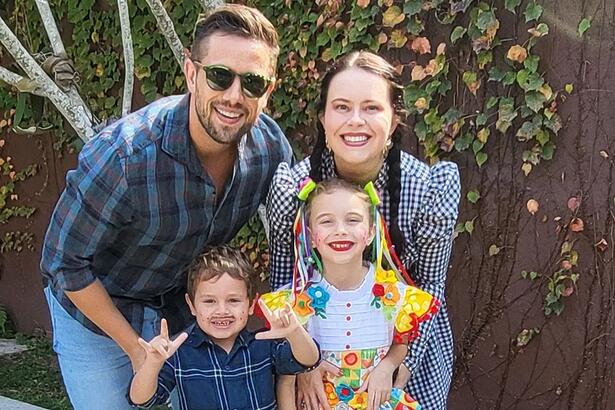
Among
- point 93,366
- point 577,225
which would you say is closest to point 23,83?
point 93,366

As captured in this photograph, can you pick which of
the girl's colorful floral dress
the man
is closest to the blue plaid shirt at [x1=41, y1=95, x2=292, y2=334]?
the man

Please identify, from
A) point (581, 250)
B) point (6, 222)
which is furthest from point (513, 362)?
point (6, 222)

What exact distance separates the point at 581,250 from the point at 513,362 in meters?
0.62

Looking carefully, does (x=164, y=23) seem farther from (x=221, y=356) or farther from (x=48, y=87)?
(x=221, y=356)

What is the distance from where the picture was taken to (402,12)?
13.1 ft

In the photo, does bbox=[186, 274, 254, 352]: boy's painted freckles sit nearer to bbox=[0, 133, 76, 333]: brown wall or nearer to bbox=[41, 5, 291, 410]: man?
bbox=[41, 5, 291, 410]: man

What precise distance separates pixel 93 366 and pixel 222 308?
1.63 feet

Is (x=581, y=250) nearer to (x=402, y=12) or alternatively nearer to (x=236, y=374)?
(x=402, y=12)

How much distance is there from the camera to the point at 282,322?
232cm

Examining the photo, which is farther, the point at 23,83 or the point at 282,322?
the point at 23,83

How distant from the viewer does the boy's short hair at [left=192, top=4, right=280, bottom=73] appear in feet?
7.88

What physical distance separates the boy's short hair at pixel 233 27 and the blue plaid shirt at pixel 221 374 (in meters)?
0.85

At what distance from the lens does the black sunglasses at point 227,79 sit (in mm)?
2381

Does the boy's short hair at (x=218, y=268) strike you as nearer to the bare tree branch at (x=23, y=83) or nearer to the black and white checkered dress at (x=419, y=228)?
the black and white checkered dress at (x=419, y=228)
